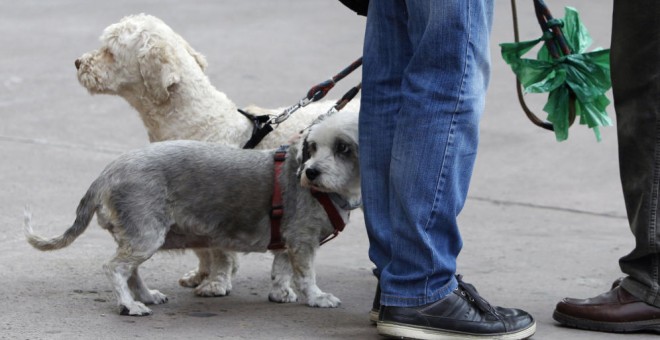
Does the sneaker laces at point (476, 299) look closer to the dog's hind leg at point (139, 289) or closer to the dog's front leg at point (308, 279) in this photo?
the dog's front leg at point (308, 279)

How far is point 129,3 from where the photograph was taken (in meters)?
12.1

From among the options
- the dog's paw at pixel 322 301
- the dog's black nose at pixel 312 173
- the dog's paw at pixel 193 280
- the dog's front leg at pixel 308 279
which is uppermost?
the dog's black nose at pixel 312 173

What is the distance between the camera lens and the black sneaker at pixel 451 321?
381 centimetres

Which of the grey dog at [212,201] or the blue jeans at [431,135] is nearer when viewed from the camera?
the blue jeans at [431,135]

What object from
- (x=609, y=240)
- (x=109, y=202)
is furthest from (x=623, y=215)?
(x=109, y=202)

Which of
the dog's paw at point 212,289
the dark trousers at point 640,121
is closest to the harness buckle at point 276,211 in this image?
the dog's paw at point 212,289

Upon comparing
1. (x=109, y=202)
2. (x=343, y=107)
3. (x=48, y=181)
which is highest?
(x=343, y=107)

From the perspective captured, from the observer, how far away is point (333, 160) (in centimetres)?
441

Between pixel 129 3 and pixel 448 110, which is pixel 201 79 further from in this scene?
pixel 129 3

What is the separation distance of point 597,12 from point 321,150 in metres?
7.93

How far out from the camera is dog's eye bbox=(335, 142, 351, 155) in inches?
175

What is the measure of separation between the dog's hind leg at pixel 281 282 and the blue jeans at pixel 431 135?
3.17ft

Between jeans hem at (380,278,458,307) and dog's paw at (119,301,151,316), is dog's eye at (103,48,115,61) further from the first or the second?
jeans hem at (380,278,458,307)

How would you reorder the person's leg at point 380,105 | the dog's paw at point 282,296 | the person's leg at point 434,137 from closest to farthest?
1. the person's leg at point 434,137
2. the person's leg at point 380,105
3. the dog's paw at point 282,296
